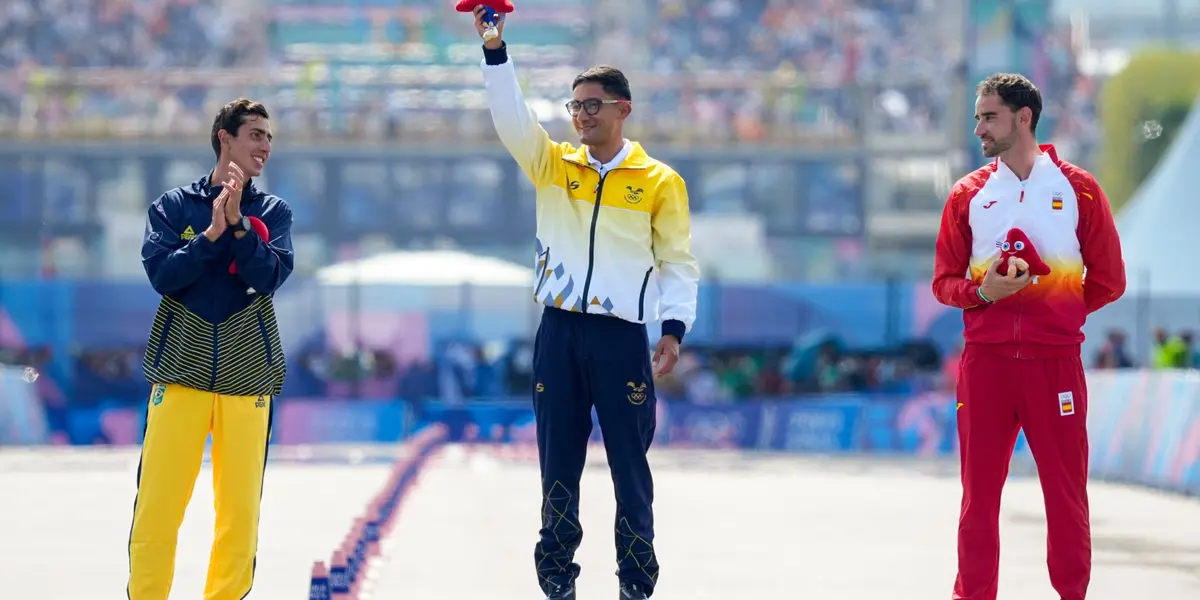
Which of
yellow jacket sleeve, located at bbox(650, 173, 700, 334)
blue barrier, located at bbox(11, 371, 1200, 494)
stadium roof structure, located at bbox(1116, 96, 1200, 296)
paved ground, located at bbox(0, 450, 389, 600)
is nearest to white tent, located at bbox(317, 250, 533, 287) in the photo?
blue barrier, located at bbox(11, 371, 1200, 494)

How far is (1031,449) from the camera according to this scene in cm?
681

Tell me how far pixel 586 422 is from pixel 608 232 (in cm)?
76

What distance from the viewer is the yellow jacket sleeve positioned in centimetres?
736

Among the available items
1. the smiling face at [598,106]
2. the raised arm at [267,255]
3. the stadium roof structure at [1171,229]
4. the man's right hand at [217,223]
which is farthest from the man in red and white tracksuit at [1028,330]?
the stadium roof structure at [1171,229]

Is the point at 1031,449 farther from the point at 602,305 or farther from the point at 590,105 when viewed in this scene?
the point at 590,105

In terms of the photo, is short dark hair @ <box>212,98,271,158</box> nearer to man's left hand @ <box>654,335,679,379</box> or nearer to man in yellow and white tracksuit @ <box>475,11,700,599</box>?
man in yellow and white tracksuit @ <box>475,11,700,599</box>

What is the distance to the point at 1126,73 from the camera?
64.2 meters

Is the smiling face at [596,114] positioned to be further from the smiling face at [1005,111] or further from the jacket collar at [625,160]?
the smiling face at [1005,111]

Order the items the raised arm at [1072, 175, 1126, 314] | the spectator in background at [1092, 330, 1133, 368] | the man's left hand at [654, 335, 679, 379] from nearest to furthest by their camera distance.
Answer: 1. the raised arm at [1072, 175, 1126, 314]
2. the man's left hand at [654, 335, 679, 379]
3. the spectator in background at [1092, 330, 1133, 368]

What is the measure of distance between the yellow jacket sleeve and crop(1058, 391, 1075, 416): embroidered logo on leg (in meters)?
1.43

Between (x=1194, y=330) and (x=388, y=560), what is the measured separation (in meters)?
17.0

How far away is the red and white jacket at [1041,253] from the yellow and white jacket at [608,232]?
40.7 inches

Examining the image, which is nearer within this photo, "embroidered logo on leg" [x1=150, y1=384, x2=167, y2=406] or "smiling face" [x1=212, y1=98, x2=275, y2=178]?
"embroidered logo on leg" [x1=150, y1=384, x2=167, y2=406]

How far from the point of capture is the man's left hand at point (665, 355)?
717 cm
